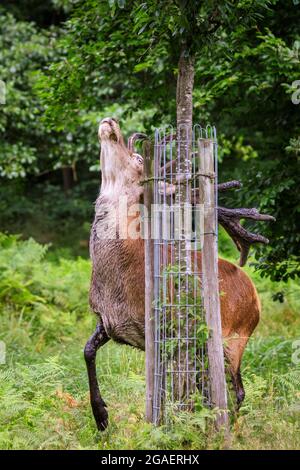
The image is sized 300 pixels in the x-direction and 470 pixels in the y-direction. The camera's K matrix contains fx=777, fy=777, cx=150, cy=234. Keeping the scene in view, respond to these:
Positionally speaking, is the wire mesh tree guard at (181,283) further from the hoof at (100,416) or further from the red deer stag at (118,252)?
the hoof at (100,416)

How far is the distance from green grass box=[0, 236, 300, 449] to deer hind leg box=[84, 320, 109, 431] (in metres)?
0.09

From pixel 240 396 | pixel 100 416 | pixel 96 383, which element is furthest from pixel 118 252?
pixel 240 396

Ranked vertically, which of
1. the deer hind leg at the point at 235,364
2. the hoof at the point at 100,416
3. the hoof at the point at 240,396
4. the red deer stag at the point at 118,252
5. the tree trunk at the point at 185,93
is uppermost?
the tree trunk at the point at 185,93

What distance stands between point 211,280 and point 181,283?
1.02 ft

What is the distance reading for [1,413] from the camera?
20.3 feet

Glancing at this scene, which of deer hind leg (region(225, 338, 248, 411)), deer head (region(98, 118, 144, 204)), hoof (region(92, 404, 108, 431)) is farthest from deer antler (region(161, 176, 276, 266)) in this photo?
hoof (region(92, 404, 108, 431))

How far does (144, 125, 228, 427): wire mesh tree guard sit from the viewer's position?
540cm

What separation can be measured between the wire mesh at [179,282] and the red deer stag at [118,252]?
0.99 ft

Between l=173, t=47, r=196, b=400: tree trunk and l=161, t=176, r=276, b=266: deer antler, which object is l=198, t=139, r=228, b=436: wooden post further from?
l=161, t=176, r=276, b=266: deer antler

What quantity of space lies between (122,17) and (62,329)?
15.4 ft

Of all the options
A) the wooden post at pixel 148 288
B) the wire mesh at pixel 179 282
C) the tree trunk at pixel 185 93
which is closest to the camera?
the wire mesh at pixel 179 282

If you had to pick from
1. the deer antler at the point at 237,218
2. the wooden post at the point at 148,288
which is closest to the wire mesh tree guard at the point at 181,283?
the wooden post at the point at 148,288

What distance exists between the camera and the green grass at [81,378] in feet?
17.5

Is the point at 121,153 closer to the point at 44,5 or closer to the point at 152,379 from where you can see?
the point at 152,379
